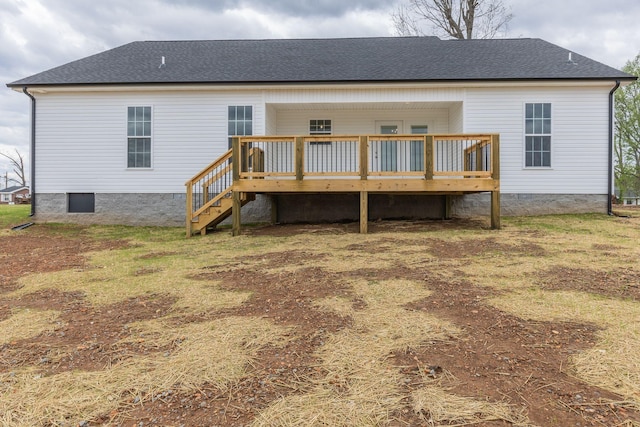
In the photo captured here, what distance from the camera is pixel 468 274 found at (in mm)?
4594

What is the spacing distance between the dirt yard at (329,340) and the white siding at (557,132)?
4.36 m

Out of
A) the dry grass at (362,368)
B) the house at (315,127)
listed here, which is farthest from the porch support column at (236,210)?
the dry grass at (362,368)

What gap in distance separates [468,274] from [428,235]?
9.07ft

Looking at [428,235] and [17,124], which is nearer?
[428,235]

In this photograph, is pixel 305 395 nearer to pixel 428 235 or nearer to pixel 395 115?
pixel 428 235

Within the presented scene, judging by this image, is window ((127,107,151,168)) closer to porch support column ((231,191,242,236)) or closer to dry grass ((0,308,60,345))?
porch support column ((231,191,242,236))

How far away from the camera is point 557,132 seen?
967 cm

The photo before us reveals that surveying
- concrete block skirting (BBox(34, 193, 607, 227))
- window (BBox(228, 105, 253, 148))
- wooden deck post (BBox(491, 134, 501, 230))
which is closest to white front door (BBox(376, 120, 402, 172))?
concrete block skirting (BBox(34, 193, 607, 227))

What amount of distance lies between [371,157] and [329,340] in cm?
667

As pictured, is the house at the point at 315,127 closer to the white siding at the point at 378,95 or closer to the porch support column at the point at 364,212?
the white siding at the point at 378,95

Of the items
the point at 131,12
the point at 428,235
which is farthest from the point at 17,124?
the point at 428,235

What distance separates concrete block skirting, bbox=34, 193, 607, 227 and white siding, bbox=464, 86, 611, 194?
5.63ft

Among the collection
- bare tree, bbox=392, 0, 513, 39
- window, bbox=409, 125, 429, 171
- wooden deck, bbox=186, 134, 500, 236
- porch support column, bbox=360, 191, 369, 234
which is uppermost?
bare tree, bbox=392, 0, 513, 39

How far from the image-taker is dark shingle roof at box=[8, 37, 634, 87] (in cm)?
977
